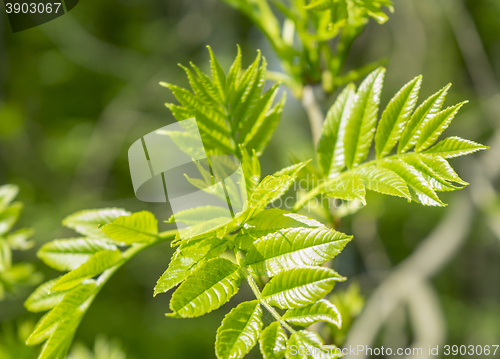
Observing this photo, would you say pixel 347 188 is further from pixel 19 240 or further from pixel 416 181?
pixel 19 240

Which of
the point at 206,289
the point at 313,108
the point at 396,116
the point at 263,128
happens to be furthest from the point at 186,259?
the point at 313,108

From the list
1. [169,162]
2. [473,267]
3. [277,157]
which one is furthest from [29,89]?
[473,267]

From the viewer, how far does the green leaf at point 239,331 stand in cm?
33

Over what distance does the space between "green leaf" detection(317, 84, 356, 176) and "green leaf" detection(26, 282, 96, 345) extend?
40cm

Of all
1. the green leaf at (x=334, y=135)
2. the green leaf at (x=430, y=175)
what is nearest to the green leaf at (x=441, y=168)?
the green leaf at (x=430, y=175)

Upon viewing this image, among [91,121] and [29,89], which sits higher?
[29,89]

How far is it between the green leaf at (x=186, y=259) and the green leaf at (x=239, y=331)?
0.22 ft

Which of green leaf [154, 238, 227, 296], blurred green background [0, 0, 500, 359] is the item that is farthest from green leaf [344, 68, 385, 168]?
blurred green background [0, 0, 500, 359]

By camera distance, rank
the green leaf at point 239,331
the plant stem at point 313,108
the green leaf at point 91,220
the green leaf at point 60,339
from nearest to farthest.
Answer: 1. the green leaf at point 239,331
2. the green leaf at point 60,339
3. the green leaf at point 91,220
4. the plant stem at point 313,108

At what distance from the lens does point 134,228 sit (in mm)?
424

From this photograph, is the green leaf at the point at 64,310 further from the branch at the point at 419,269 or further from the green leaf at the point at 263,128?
the branch at the point at 419,269

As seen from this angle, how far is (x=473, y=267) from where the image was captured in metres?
3.57

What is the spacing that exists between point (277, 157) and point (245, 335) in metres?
2.77

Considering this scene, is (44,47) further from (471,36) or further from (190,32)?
(471,36)
